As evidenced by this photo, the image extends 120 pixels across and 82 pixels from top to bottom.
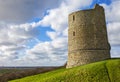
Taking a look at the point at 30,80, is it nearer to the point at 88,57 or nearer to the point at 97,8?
the point at 88,57

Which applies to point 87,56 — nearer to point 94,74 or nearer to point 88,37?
point 88,37

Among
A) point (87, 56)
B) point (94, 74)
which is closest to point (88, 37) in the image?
point (87, 56)

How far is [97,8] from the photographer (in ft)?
131

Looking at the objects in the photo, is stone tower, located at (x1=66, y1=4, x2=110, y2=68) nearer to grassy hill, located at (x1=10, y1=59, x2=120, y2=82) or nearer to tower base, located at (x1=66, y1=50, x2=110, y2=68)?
tower base, located at (x1=66, y1=50, x2=110, y2=68)

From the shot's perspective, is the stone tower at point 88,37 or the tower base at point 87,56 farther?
the stone tower at point 88,37

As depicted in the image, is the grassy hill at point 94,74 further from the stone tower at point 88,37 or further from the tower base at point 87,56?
the stone tower at point 88,37

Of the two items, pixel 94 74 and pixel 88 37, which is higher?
pixel 88 37

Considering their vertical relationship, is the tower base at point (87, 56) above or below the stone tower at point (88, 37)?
below

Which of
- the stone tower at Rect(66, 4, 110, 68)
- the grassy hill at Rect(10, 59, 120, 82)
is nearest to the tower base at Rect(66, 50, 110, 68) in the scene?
the stone tower at Rect(66, 4, 110, 68)

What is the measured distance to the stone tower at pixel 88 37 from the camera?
38.6 m

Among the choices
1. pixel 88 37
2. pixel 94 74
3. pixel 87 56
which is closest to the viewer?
pixel 94 74

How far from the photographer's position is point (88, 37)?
1524 inches

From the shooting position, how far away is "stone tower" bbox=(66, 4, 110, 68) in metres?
38.6

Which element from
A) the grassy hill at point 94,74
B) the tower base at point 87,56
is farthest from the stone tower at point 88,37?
the grassy hill at point 94,74
